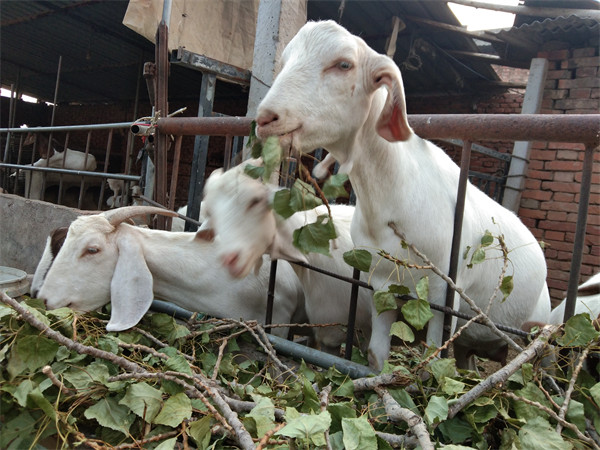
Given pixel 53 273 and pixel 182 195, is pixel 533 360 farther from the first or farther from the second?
pixel 182 195

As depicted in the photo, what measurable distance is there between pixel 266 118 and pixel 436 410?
3.55ft

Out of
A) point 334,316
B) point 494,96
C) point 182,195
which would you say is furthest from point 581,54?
point 182,195

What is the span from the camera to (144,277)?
8.11ft

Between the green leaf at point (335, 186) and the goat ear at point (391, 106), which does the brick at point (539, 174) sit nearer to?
the goat ear at point (391, 106)

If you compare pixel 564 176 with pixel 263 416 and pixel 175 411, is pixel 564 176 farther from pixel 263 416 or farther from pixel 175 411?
pixel 175 411

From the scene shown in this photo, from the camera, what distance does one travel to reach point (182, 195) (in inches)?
457

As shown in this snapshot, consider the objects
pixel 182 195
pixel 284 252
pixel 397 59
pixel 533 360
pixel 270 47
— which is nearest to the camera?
pixel 533 360

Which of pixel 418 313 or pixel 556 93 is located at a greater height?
pixel 556 93

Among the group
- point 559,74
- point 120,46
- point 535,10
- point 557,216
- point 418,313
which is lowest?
point 418,313


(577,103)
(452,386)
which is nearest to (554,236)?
(577,103)

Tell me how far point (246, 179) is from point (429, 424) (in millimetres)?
1126

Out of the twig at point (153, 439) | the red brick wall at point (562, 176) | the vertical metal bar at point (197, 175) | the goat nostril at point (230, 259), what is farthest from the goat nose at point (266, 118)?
the red brick wall at point (562, 176)

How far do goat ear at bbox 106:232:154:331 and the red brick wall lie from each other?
500 centimetres

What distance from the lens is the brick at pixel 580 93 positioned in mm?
5664
